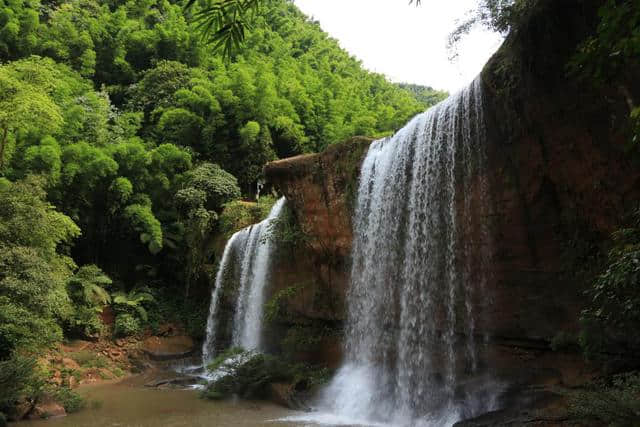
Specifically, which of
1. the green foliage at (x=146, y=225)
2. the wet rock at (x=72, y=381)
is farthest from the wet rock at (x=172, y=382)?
the green foliage at (x=146, y=225)

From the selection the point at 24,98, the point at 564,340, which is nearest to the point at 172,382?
the point at 24,98

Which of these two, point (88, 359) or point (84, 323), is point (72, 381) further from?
point (84, 323)

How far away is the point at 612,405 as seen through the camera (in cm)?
498

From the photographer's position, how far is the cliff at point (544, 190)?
8.06 m

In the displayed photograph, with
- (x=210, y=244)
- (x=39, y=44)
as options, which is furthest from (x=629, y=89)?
(x=39, y=44)

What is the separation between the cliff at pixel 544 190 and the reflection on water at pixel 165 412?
4.79 metres

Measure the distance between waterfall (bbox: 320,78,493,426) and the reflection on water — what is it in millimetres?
1741

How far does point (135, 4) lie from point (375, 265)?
37097mm

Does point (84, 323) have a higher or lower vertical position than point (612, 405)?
higher

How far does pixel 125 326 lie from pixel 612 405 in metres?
16.4

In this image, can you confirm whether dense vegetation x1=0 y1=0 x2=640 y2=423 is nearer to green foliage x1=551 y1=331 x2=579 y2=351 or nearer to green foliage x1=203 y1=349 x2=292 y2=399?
green foliage x1=203 y1=349 x2=292 y2=399

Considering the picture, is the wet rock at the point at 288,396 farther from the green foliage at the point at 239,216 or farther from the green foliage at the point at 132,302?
the green foliage at the point at 239,216

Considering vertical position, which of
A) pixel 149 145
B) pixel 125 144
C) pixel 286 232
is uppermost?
pixel 149 145

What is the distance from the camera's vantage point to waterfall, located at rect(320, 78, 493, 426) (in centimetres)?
979
